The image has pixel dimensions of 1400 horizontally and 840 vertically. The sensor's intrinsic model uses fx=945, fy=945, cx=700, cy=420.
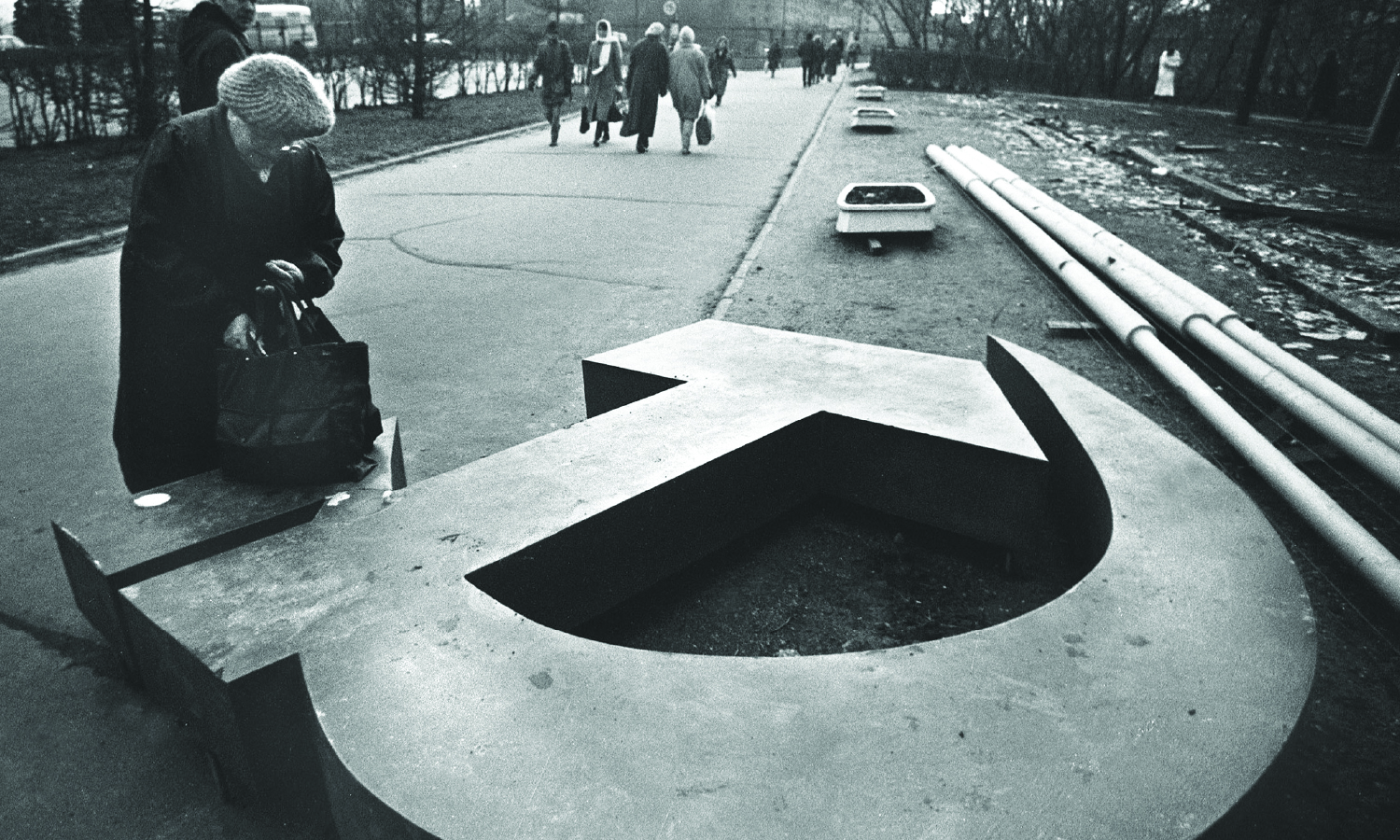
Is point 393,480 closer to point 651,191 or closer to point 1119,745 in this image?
point 1119,745

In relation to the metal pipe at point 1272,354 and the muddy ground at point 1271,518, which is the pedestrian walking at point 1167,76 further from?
the metal pipe at point 1272,354

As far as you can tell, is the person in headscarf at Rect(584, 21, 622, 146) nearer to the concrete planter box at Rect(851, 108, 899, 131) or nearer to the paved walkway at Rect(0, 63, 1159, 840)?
the paved walkway at Rect(0, 63, 1159, 840)

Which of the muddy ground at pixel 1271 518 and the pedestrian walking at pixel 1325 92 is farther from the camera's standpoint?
the pedestrian walking at pixel 1325 92

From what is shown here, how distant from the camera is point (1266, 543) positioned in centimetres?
278

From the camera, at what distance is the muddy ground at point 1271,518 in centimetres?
254

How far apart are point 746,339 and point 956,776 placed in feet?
9.91

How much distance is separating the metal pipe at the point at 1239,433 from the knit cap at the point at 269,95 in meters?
3.85

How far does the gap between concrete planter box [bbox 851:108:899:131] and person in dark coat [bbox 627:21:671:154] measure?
5179mm

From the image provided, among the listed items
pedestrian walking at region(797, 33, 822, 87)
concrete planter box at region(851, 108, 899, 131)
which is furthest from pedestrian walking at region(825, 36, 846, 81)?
concrete planter box at region(851, 108, 899, 131)

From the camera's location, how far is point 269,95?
2.86m

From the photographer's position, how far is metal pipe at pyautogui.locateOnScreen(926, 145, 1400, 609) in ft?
10.9

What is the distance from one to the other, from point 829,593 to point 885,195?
22.5ft

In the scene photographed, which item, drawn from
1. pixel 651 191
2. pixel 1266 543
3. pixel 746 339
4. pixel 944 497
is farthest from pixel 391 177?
pixel 1266 543

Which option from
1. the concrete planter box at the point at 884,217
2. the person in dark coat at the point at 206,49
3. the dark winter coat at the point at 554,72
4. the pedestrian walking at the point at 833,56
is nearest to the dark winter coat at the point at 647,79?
the dark winter coat at the point at 554,72
